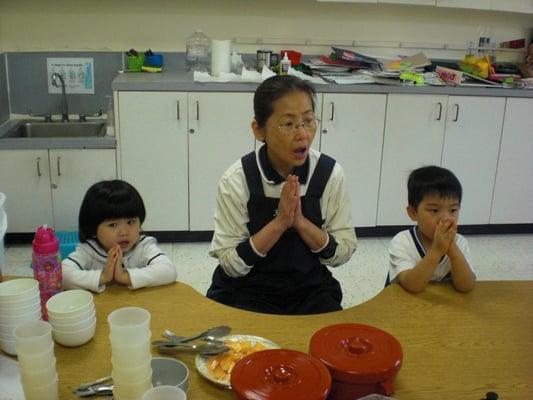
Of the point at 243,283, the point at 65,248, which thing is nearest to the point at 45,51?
the point at 65,248

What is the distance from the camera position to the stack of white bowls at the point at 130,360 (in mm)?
1021

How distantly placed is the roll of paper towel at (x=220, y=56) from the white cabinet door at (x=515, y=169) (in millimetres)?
1793

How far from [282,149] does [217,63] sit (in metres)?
1.95

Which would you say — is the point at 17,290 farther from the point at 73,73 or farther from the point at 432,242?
the point at 73,73

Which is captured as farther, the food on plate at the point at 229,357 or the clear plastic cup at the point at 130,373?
the food on plate at the point at 229,357

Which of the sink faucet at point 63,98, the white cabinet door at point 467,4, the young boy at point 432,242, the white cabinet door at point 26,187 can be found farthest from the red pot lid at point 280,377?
the white cabinet door at point 467,4

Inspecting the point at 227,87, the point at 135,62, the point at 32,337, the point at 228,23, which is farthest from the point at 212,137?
the point at 32,337

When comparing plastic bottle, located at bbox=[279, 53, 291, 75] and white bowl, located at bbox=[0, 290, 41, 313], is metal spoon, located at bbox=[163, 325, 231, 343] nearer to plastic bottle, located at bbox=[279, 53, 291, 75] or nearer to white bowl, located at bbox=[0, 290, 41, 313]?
white bowl, located at bbox=[0, 290, 41, 313]

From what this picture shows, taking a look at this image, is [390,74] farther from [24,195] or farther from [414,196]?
[24,195]

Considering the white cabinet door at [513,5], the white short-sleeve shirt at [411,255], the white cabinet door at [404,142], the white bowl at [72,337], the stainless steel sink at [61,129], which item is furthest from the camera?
the white cabinet door at [513,5]

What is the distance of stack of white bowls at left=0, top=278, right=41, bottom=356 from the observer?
1.20 metres

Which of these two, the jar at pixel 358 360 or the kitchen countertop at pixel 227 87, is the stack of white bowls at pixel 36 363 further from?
the kitchen countertop at pixel 227 87

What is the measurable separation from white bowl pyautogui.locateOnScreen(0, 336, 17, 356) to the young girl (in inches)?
13.4

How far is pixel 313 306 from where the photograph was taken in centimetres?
185
